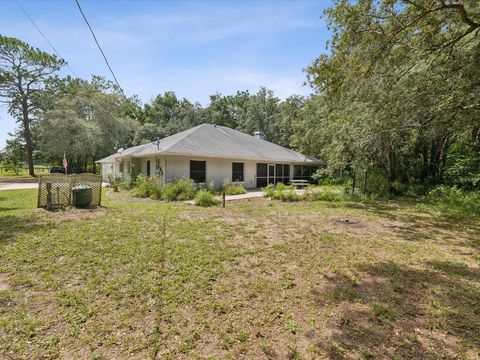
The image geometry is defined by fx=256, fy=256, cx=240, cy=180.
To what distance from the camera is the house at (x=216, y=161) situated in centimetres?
1444

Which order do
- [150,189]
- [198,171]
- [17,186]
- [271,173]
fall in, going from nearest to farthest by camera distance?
[150,189] → [198,171] → [17,186] → [271,173]

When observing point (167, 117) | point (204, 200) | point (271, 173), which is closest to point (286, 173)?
point (271, 173)

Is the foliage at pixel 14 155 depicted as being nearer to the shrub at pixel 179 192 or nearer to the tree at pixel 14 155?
the tree at pixel 14 155

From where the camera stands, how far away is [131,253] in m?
4.73

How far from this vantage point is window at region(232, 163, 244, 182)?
1681 centimetres

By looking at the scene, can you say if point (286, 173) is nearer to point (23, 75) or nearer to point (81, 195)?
point (81, 195)

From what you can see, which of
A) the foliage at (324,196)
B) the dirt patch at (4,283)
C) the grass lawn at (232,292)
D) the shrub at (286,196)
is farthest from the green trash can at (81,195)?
the foliage at (324,196)

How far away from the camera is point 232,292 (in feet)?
11.6

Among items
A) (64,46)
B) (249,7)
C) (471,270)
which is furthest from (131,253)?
(249,7)

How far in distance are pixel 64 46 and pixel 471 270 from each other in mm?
10942

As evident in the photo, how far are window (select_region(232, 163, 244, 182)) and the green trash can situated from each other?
31.0 ft

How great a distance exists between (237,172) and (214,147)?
2320mm

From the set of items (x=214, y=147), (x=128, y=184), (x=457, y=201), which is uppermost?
(x=214, y=147)

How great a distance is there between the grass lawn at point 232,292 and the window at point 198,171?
8595 mm
